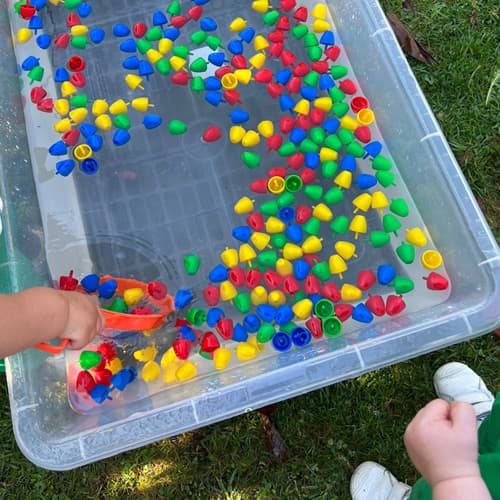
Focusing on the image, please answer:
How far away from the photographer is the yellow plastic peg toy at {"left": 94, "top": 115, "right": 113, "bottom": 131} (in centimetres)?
129

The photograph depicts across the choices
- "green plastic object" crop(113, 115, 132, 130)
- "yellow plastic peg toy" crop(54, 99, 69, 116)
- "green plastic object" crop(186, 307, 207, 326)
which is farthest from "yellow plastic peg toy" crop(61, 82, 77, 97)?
"green plastic object" crop(186, 307, 207, 326)

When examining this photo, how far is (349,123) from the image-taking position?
1.26m

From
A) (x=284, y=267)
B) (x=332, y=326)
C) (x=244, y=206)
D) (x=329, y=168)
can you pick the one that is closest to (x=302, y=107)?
(x=329, y=168)

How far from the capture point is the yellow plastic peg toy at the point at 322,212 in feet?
3.97

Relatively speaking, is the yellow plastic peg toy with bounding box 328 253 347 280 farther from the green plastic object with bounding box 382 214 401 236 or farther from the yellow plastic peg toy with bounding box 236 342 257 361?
the yellow plastic peg toy with bounding box 236 342 257 361

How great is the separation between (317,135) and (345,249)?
0.86ft

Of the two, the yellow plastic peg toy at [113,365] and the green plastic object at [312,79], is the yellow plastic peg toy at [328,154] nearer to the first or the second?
the green plastic object at [312,79]

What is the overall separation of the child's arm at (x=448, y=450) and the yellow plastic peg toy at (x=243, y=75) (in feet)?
2.68

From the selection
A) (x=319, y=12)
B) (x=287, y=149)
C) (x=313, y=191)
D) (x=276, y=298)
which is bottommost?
(x=276, y=298)

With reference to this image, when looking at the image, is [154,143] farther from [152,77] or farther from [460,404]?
[460,404]

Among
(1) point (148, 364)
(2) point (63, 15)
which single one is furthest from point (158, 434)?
(2) point (63, 15)

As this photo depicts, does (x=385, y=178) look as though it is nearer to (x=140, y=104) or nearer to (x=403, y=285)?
(x=403, y=285)

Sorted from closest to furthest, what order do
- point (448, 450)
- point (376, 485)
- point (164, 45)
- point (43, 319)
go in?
point (448, 450)
point (43, 319)
point (376, 485)
point (164, 45)

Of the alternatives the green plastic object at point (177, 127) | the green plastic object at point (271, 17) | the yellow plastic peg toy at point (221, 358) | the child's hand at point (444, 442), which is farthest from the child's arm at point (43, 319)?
the green plastic object at point (271, 17)
